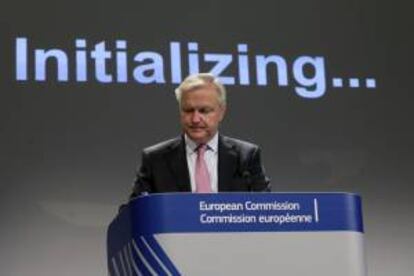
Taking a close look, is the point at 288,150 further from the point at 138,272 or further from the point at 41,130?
the point at 138,272

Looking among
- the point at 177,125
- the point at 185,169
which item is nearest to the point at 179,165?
the point at 185,169

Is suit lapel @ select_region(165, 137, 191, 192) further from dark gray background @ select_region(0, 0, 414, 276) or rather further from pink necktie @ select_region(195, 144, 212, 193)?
dark gray background @ select_region(0, 0, 414, 276)

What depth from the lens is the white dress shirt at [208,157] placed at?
2229 mm

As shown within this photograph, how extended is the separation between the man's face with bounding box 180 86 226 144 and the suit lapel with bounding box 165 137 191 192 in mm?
58

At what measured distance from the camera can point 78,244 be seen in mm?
4074

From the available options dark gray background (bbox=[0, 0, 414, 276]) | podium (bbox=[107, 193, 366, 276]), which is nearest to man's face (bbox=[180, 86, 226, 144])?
podium (bbox=[107, 193, 366, 276])

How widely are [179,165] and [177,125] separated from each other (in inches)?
78.2

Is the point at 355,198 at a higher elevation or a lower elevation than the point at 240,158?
lower

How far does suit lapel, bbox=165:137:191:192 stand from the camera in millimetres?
2223

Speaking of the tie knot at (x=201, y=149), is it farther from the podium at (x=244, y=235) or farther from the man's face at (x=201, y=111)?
the podium at (x=244, y=235)

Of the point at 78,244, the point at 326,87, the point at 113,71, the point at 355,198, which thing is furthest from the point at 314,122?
the point at 355,198

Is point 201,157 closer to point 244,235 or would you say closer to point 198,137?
point 198,137

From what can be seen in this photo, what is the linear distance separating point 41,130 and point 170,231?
2.53 meters

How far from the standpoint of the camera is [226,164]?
7.41 ft
